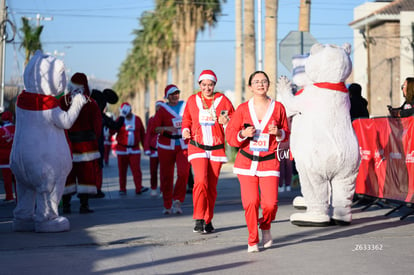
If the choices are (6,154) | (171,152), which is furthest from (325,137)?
(6,154)

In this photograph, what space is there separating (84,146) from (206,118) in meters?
2.93

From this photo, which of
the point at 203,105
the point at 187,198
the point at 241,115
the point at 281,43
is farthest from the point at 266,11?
the point at 241,115

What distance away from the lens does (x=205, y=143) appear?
9.70m

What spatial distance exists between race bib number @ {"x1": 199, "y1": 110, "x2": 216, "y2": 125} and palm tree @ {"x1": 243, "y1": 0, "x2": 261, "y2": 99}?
746 inches

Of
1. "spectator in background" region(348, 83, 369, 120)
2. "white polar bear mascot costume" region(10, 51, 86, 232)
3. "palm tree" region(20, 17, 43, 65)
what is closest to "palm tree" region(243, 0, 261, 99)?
"spectator in background" region(348, 83, 369, 120)

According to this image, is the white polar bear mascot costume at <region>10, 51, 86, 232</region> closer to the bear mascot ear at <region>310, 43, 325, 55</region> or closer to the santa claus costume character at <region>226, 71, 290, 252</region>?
the santa claus costume character at <region>226, 71, 290, 252</region>

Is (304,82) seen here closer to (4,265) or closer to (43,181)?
(43,181)

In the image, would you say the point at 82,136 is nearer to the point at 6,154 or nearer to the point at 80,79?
the point at 80,79

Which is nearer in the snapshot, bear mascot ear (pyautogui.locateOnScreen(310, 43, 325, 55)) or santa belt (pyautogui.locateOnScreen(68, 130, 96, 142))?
bear mascot ear (pyautogui.locateOnScreen(310, 43, 325, 55))

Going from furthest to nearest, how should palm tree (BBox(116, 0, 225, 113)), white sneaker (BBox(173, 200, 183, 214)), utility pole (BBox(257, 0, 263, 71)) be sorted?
palm tree (BBox(116, 0, 225, 113)) < utility pole (BBox(257, 0, 263, 71)) < white sneaker (BBox(173, 200, 183, 214))

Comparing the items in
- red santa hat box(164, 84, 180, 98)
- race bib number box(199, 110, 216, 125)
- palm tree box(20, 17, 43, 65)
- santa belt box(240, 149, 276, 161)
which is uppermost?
palm tree box(20, 17, 43, 65)

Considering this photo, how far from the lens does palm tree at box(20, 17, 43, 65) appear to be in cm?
5447

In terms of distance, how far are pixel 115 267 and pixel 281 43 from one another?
32.5 ft

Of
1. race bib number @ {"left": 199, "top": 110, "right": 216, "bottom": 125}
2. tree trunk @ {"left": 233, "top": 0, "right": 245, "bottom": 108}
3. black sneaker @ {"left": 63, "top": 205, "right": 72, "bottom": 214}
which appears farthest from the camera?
tree trunk @ {"left": 233, "top": 0, "right": 245, "bottom": 108}
